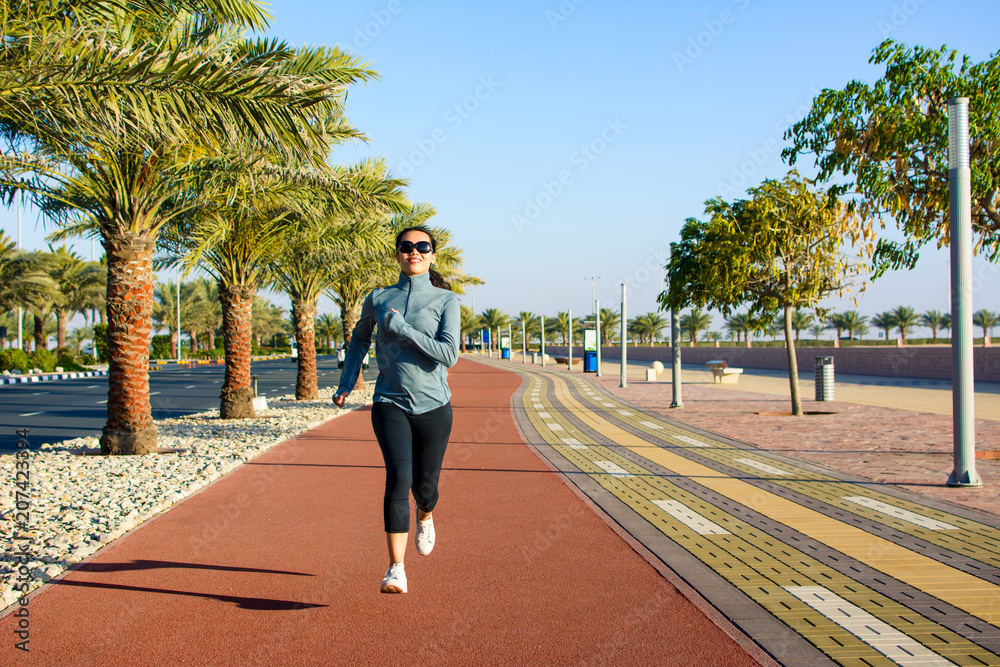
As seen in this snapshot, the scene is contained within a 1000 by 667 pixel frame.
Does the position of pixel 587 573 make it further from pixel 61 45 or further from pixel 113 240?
pixel 113 240

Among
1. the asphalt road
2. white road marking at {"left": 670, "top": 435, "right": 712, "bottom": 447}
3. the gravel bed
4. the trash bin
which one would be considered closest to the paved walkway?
white road marking at {"left": 670, "top": 435, "right": 712, "bottom": 447}

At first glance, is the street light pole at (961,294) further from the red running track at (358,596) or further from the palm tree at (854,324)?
the palm tree at (854,324)

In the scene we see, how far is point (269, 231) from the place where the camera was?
45.5ft

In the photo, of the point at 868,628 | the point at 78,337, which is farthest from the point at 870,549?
the point at 78,337

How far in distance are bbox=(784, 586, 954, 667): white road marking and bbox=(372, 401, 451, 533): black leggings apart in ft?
6.65

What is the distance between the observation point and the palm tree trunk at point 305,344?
18.6 meters

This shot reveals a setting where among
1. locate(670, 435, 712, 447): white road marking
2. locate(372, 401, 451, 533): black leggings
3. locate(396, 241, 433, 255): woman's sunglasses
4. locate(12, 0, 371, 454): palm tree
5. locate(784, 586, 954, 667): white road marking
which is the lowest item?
locate(670, 435, 712, 447): white road marking

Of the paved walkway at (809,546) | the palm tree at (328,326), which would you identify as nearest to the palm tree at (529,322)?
the palm tree at (328,326)

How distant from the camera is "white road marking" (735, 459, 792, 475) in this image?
8.20m

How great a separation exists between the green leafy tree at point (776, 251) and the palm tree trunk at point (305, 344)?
940cm

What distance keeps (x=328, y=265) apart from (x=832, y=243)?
1084cm

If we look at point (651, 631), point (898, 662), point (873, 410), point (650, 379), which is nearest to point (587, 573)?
point (651, 631)

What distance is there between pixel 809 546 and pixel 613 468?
141 inches

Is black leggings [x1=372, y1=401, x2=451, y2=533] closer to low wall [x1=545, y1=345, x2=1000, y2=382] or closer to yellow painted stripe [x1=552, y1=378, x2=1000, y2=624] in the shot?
yellow painted stripe [x1=552, y1=378, x2=1000, y2=624]
